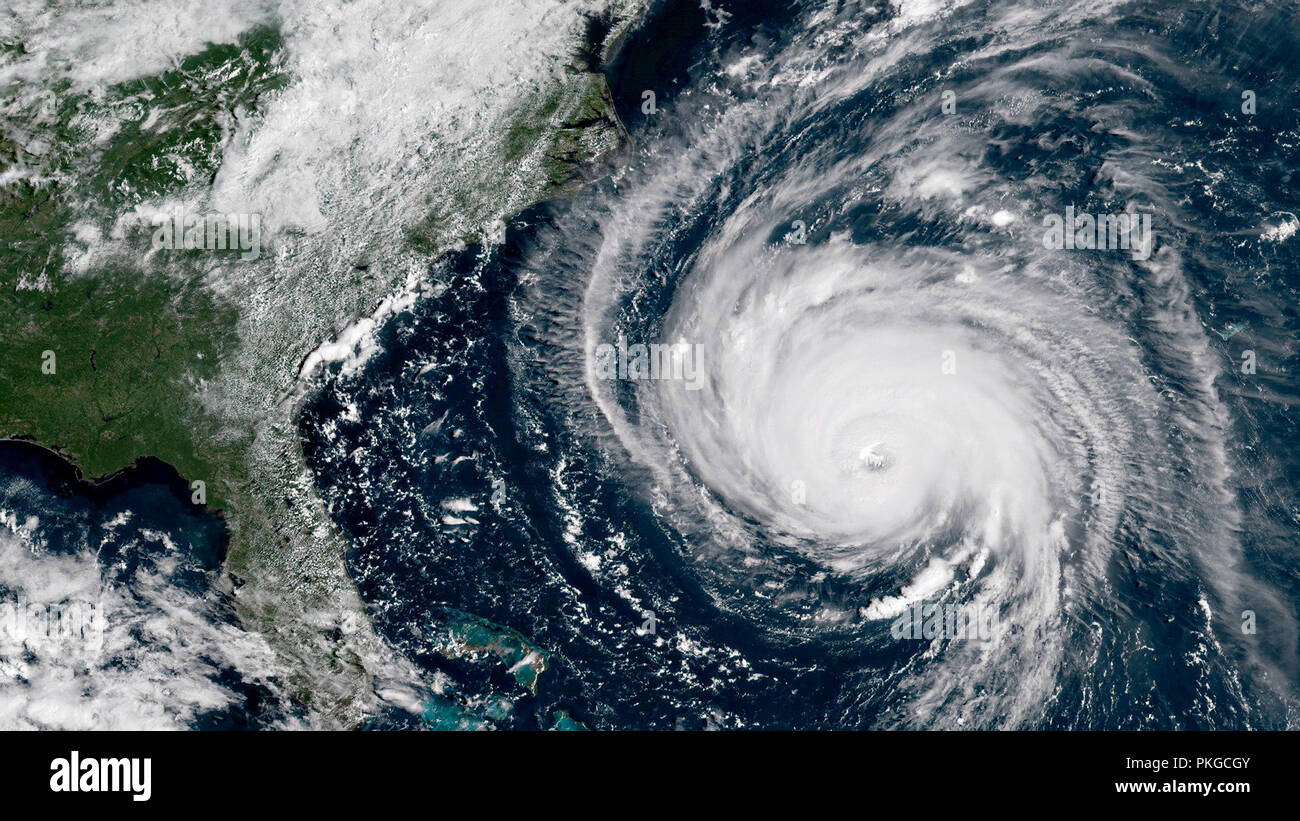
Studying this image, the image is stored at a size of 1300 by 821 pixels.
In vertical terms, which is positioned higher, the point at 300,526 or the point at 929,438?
the point at 929,438

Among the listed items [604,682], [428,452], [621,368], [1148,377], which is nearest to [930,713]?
[604,682]

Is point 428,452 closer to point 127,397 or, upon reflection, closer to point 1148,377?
point 127,397

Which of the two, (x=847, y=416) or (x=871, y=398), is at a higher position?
(x=871, y=398)

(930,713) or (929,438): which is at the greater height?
(929,438)

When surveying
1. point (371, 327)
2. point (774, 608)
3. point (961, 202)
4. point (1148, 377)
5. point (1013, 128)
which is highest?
point (1013, 128)

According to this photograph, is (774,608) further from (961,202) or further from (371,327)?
(371,327)

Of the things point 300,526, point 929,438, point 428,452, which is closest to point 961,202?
point 929,438
